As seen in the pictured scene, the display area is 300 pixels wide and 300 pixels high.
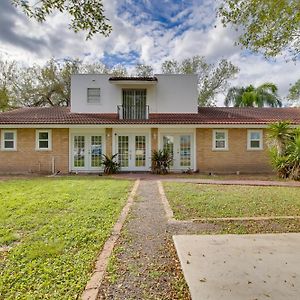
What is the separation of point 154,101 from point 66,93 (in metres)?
18.2

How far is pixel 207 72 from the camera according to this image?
36750mm

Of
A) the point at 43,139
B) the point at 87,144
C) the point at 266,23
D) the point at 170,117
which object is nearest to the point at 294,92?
the point at 170,117

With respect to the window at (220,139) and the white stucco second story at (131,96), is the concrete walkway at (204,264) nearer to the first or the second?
the window at (220,139)

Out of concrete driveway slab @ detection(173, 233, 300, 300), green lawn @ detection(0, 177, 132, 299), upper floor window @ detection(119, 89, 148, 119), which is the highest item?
upper floor window @ detection(119, 89, 148, 119)

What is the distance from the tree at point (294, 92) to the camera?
26.1 metres

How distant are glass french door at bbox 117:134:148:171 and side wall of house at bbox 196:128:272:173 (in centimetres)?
367

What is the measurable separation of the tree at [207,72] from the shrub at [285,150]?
20.8 meters

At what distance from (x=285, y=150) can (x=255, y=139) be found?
10.9 ft

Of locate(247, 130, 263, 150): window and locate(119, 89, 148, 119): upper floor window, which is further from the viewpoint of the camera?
locate(119, 89, 148, 119): upper floor window

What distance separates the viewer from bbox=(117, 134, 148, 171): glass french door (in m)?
18.9

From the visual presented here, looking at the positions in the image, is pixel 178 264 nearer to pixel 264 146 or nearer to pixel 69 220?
pixel 69 220

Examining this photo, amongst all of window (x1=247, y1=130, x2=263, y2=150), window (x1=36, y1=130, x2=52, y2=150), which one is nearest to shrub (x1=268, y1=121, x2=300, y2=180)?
window (x1=247, y1=130, x2=263, y2=150)

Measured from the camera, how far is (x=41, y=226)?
6180 millimetres

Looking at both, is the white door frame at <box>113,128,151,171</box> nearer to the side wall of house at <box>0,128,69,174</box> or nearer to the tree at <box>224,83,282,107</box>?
the side wall of house at <box>0,128,69,174</box>
